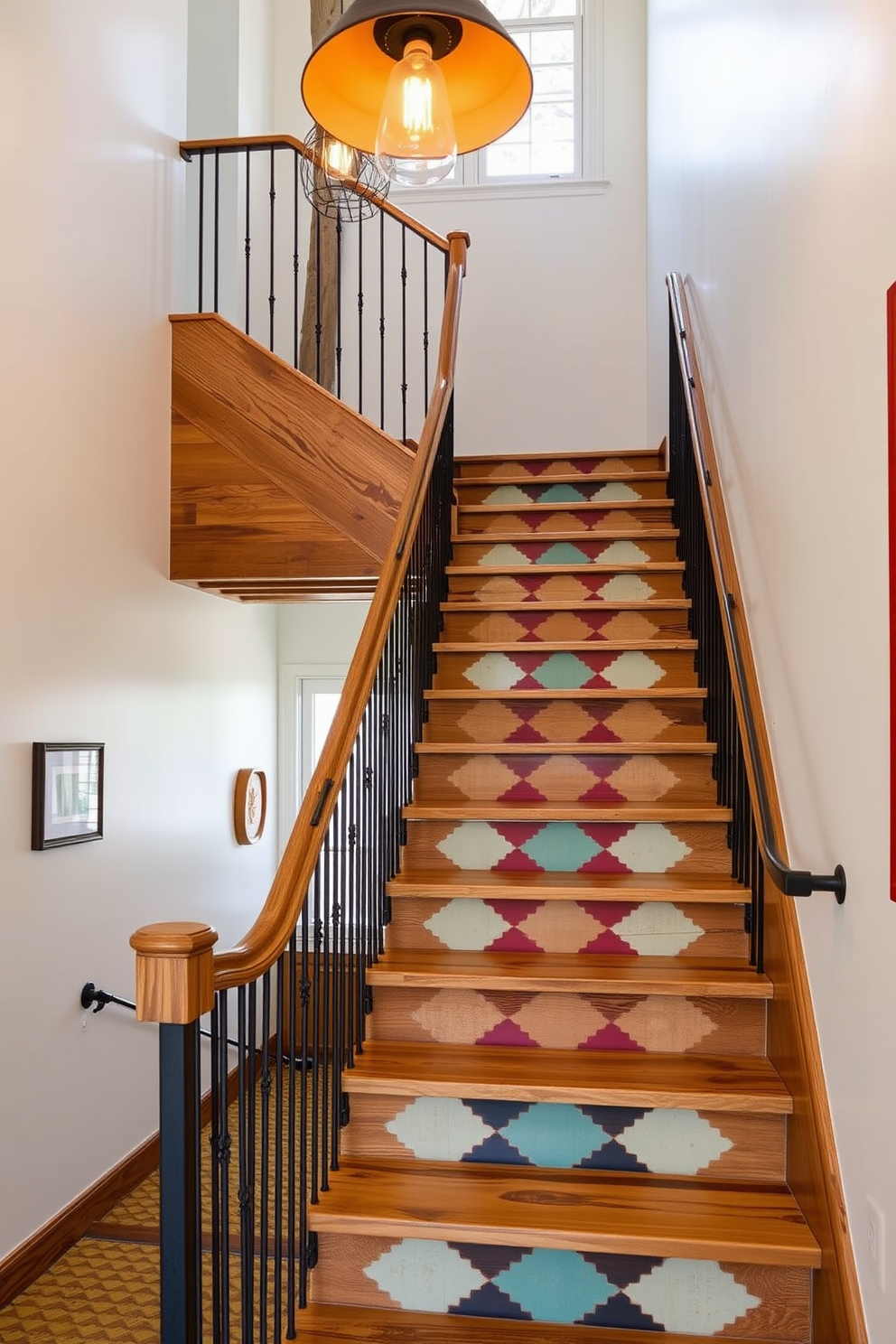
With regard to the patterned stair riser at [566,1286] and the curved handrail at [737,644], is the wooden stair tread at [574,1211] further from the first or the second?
the curved handrail at [737,644]

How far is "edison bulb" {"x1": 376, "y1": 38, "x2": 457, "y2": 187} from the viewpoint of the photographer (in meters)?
2.00

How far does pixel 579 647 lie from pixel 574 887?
1146mm

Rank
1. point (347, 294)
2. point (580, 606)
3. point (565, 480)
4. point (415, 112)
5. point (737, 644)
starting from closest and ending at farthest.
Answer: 1. point (415, 112)
2. point (737, 644)
3. point (580, 606)
4. point (565, 480)
5. point (347, 294)

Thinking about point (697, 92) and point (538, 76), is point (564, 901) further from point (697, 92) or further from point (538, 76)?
point (538, 76)

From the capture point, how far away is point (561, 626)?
4031 millimetres

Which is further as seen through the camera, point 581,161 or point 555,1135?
point 581,161

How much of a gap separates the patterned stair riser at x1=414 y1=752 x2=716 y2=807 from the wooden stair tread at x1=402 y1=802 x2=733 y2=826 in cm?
13

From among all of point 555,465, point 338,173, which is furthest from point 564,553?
point 338,173

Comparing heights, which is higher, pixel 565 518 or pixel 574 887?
pixel 565 518

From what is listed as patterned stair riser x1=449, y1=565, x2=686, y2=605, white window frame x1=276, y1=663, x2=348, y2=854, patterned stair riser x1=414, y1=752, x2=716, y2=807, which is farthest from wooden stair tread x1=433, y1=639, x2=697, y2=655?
white window frame x1=276, y1=663, x2=348, y2=854

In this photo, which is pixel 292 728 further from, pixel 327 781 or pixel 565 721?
pixel 327 781

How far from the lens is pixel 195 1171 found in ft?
5.14

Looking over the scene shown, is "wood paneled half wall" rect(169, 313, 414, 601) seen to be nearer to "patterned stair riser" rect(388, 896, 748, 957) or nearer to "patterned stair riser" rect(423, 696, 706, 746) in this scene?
"patterned stair riser" rect(423, 696, 706, 746)

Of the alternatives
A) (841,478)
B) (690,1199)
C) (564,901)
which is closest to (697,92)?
(841,478)
